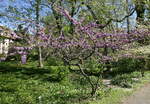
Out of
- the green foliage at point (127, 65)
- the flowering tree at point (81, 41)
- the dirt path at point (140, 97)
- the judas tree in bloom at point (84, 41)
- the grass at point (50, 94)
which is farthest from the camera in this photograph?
the green foliage at point (127, 65)

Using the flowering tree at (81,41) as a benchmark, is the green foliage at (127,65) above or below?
below

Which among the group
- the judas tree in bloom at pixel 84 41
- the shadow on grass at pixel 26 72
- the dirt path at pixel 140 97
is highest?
the judas tree in bloom at pixel 84 41

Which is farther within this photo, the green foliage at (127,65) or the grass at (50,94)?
the green foliage at (127,65)

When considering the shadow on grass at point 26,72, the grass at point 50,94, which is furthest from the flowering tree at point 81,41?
the shadow on grass at point 26,72

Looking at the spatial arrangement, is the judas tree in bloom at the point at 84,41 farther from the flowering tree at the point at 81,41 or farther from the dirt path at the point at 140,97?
the dirt path at the point at 140,97

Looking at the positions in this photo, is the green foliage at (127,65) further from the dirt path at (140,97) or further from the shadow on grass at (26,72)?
the dirt path at (140,97)

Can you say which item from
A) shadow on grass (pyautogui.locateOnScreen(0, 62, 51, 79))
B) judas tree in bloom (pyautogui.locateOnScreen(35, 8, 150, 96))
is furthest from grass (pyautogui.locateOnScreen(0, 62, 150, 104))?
shadow on grass (pyautogui.locateOnScreen(0, 62, 51, 79))

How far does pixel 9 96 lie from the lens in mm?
11750

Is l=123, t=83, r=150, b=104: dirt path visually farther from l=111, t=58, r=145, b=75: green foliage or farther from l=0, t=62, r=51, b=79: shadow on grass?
l=111, t=58, r=145, b=75: green foliage

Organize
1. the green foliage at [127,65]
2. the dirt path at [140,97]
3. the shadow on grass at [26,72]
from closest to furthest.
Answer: the dirt path at [140,97] < the shadow on grass at [26,72] < the green foliage at [127,65]

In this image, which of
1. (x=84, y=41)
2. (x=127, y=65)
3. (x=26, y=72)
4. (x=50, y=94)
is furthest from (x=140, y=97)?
(x=26, y=72)

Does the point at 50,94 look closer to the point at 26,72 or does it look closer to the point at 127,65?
the point at 26,72

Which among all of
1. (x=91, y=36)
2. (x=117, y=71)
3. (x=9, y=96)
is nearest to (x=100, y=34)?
(x=91, y=36)

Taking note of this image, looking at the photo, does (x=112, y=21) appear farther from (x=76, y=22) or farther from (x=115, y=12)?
(x=76, y=22)
